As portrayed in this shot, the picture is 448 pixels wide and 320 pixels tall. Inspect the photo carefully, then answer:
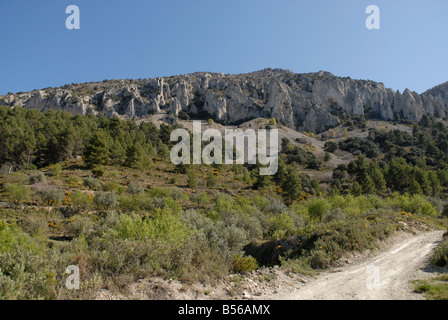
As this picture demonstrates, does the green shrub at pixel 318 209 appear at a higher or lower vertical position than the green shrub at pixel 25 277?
lower

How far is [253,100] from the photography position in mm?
141625

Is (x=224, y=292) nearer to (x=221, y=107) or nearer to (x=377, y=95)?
(x=221, y=107)

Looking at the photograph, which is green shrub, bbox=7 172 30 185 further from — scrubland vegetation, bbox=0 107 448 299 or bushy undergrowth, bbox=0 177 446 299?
A: bushy undergrowth, bbox=0 177 446 299

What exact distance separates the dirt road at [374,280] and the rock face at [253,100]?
124 meters

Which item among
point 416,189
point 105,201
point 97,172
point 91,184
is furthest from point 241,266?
point 416,189

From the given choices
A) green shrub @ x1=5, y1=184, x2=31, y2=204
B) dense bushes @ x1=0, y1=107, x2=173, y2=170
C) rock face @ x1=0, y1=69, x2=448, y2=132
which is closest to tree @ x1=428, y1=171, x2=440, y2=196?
dense bushes @ x1=0, y1=107, x2=173, y2=170

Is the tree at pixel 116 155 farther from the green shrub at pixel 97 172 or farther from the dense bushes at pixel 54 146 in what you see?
the green shrub at pixel 97 172

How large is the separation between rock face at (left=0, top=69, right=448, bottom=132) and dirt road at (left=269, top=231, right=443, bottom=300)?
123932 millimetres

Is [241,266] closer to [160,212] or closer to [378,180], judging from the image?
[160,212]

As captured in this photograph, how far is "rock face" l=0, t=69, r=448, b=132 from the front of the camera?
123875 millimetres

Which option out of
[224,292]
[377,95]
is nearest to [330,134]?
[377,95]

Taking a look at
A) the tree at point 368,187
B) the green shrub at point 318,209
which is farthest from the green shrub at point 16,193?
the tree at point 368,187

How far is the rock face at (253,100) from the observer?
12388 cm

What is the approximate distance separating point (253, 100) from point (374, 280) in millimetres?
139827
